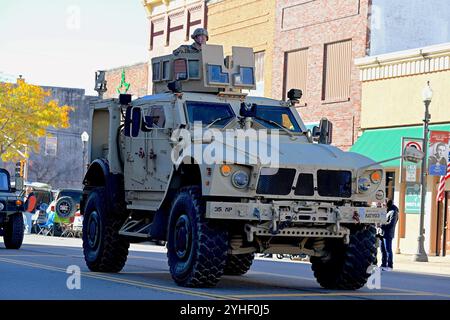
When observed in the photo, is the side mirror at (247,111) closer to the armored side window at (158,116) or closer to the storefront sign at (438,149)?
the armored side window at (158,116)

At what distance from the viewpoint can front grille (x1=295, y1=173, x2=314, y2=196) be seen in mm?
14078

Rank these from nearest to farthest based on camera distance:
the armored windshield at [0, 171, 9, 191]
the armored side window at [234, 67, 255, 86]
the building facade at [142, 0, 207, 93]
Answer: the armored side window at [234, 67, 255, 86], the armored windshield at [0, 171, 9, 191], the building facade at [142, 0, 207, 93]

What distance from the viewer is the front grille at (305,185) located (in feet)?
46.2

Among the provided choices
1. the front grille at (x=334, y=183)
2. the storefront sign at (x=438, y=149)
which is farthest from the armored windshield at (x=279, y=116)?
the storefront sign at (x=438, y=149)

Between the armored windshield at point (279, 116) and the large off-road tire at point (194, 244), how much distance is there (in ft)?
7.69

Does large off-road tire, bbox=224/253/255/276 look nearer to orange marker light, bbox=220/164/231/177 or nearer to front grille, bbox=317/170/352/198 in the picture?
front grille, bbox=317/170/352/198

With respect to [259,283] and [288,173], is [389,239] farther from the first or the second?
[288,173]

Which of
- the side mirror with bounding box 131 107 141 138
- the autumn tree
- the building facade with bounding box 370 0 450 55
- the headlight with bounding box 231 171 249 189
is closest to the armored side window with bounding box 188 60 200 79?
the side mirror with bounding box 131 107 141 138

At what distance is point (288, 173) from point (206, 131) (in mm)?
1610

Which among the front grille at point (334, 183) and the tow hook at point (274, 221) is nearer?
the tow hook at point (274, 221)

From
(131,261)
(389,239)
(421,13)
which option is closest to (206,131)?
(131,261)

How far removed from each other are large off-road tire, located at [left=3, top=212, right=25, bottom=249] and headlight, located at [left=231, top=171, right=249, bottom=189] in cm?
1222

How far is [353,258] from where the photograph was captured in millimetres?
14445

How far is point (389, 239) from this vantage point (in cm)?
2564
